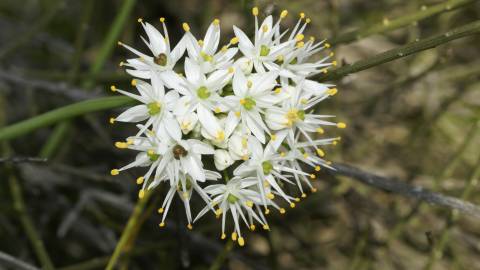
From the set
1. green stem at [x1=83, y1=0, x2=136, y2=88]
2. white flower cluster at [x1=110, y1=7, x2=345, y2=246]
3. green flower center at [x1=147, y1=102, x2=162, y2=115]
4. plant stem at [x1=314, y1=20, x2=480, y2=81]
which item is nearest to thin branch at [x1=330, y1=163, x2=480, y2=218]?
white flower cluster at [x1=110, y1=7, x2=345, y2=246]

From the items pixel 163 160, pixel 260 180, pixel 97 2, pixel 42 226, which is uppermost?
pixel 97 2

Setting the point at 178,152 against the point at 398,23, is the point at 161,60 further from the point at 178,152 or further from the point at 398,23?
the point at 398,23

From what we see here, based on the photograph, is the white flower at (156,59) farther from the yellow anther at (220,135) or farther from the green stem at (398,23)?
the green stem at (398,23)

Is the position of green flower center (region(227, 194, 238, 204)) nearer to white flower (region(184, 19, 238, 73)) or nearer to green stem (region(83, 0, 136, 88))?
white flower (region(184, 19, 238, 73))

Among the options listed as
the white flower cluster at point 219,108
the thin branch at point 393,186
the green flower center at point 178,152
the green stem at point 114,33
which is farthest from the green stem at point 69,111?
the thin branch at point 393,186

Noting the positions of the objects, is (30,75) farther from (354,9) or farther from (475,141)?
(475,141)

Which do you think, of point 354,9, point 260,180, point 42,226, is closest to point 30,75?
point 42,226

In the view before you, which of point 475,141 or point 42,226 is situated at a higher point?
point 42,226
